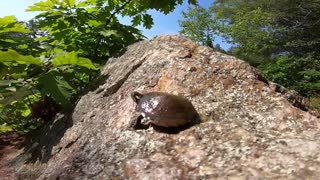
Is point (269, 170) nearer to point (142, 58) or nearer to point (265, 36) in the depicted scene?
point (142, 58)

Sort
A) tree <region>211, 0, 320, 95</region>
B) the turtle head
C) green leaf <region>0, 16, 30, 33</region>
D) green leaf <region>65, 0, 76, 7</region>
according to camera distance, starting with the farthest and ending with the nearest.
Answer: tree <region>211, 0, 320, 95</region>
green leaf <region>65, 0, 76, 7</region>
green leaf <region>0, 16, 30, 33</region>
the turtle head

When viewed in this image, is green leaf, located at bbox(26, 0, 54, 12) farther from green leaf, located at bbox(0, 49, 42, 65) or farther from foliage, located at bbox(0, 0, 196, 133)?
green leaf, located at bbox(0, 49, 42, 65)

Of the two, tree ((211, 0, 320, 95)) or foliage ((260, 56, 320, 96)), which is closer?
foliage ((260, 56, 320, 96))

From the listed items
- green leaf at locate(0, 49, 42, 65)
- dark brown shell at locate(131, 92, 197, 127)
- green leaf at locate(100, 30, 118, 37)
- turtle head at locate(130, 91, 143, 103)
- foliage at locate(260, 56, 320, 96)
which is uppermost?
foliage at locate(260, 56, 320, 96)

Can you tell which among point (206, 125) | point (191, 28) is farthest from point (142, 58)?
point (191, 28)

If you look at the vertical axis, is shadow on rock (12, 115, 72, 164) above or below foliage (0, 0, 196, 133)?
below

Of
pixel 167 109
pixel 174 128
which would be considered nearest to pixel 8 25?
pixel 167 109

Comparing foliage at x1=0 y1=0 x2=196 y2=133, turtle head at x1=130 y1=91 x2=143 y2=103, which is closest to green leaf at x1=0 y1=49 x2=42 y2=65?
foliage at x1=0 y1=0 x2=196 y2=133

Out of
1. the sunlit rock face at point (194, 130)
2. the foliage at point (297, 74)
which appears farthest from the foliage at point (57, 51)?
the foliage at point (297, 74)
